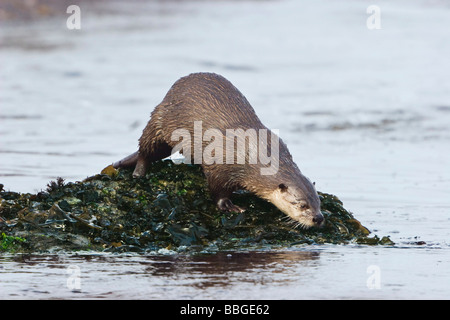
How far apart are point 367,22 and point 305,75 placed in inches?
300

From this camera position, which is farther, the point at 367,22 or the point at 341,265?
the point at 367,22

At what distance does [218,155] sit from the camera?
7.61 m

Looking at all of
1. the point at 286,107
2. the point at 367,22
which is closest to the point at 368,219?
the point at 286,107

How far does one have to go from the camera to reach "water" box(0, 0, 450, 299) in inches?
228


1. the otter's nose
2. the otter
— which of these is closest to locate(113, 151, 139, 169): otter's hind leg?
the otter

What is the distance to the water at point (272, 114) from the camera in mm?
5797

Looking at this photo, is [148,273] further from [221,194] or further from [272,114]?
[272,114]

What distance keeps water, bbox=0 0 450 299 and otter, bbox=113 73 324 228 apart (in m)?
0.52

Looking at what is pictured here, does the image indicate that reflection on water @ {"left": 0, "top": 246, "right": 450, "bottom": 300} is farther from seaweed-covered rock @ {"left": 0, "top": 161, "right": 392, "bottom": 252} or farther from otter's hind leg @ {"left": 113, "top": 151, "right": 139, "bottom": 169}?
otter's hind leg @ {"left": 113, "top": 151, "right": 139, "bottom": 169}

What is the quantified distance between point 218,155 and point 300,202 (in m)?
0.86

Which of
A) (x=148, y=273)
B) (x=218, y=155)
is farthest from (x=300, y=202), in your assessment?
(x=148, y=273)

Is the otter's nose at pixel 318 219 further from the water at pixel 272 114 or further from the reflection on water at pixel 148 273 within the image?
the reflection on water at pixel 148 273

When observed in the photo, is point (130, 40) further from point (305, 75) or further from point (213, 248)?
point (213, 248)
